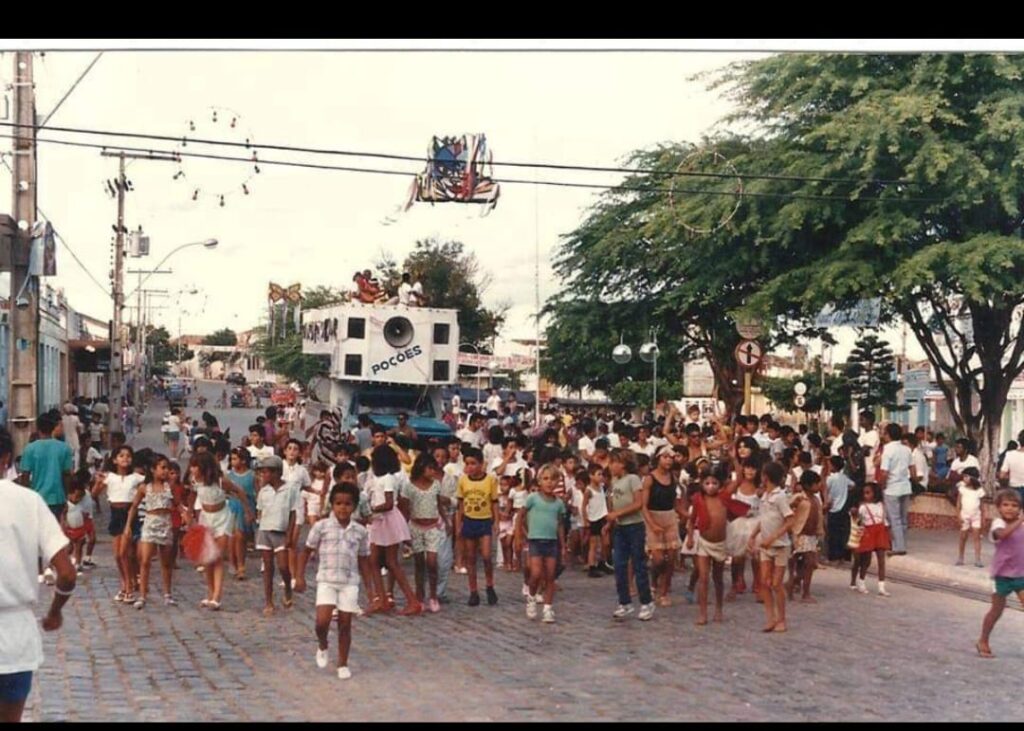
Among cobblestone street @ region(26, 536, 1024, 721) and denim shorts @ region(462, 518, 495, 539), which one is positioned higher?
denim shorts @ region(462, 518, 495, 539)

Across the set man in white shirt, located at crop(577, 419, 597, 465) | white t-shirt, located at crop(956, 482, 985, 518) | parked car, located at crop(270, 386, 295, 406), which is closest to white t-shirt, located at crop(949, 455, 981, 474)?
white t-shirt, located at crop(956, 482, 985, 518)

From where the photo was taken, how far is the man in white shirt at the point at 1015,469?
53.1 feet

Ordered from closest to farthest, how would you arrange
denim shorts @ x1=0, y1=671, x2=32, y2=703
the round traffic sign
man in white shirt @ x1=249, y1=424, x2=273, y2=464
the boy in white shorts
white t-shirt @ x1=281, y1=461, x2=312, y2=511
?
1. denim shorts @ x1=0, y1=671, x2=32, y2=703
2. the boy in white shorts
3. white t-shirt @ x1=281, y1=461, x2=312, y2=511
4. man in white shirt @ x1=249, y1=424, x2=273, y2=464
5. the round traffic sign

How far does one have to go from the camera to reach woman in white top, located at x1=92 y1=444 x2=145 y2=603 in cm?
1252

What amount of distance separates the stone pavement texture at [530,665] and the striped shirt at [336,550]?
62 cm

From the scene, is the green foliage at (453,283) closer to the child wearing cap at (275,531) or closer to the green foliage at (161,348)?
the child wearing cap at (275,531)

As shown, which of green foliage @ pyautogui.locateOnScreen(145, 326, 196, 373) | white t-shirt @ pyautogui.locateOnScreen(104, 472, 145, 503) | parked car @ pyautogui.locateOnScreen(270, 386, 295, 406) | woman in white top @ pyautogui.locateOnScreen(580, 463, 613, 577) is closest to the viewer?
white t-shirt @ pyautogui.locateOnScreen(104, 472, 145, 503)

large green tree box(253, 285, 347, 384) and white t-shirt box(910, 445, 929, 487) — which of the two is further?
large green tree box(253, 285, 347, 384)

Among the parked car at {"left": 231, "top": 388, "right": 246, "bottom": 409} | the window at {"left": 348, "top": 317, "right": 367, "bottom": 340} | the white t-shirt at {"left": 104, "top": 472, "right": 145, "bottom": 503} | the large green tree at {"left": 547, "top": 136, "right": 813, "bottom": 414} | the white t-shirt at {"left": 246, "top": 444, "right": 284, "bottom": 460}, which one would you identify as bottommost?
the white t-shirt at {"left": 104, "top": 472, "right": 145, "bottom": 503}

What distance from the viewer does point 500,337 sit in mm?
34469

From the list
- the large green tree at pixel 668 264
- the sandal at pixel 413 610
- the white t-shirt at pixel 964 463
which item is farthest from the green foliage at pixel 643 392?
the sandal at pixel 413 610

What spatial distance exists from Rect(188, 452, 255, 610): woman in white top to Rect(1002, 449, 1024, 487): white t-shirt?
9.21m

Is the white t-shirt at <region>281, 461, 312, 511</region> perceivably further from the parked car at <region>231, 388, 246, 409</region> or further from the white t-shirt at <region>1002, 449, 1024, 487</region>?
the parked car at <region>231, 388, 246, 409</region>

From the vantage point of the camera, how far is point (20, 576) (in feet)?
19.0
